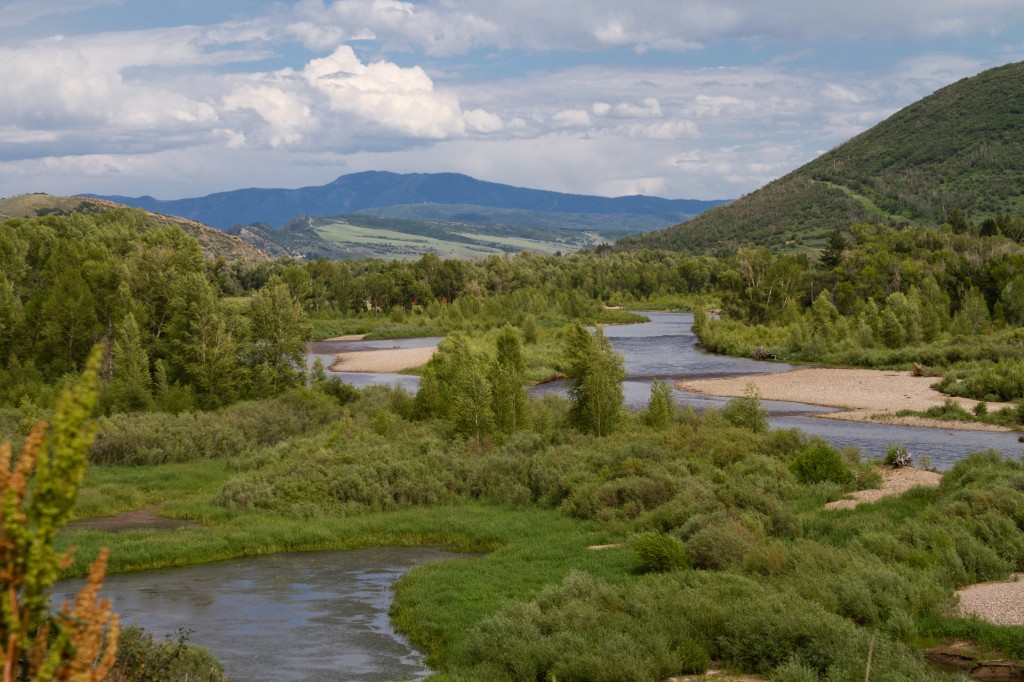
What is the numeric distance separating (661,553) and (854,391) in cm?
4276

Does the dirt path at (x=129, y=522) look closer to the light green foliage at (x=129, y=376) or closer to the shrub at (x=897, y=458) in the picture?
the light green foliage at (x=129, y=376)

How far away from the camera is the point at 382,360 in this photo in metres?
86.8

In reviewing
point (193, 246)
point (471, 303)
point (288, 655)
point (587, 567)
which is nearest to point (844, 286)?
point (471, 303)

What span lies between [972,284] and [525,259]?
327 ft

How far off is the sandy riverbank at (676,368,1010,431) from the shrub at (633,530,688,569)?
29.7m

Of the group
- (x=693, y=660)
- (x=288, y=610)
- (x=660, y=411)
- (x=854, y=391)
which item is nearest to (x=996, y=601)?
(x=693, y=660)

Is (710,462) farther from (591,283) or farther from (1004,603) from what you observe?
(591,283)

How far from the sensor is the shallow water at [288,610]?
731 inches

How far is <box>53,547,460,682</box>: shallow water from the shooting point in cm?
1856

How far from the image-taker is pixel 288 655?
19078 mm

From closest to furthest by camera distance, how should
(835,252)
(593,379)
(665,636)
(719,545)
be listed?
(665,636) < (719,545) < (593,379) < (835,252)

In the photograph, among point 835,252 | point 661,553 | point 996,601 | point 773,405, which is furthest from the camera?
point 835,252

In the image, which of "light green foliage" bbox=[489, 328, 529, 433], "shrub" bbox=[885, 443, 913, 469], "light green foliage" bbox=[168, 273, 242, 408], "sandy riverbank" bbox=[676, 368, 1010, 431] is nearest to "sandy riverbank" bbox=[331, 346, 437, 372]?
"sandy riverbank" bbox=[676, 368, 1010, 431]

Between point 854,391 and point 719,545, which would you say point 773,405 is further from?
point 719,545
